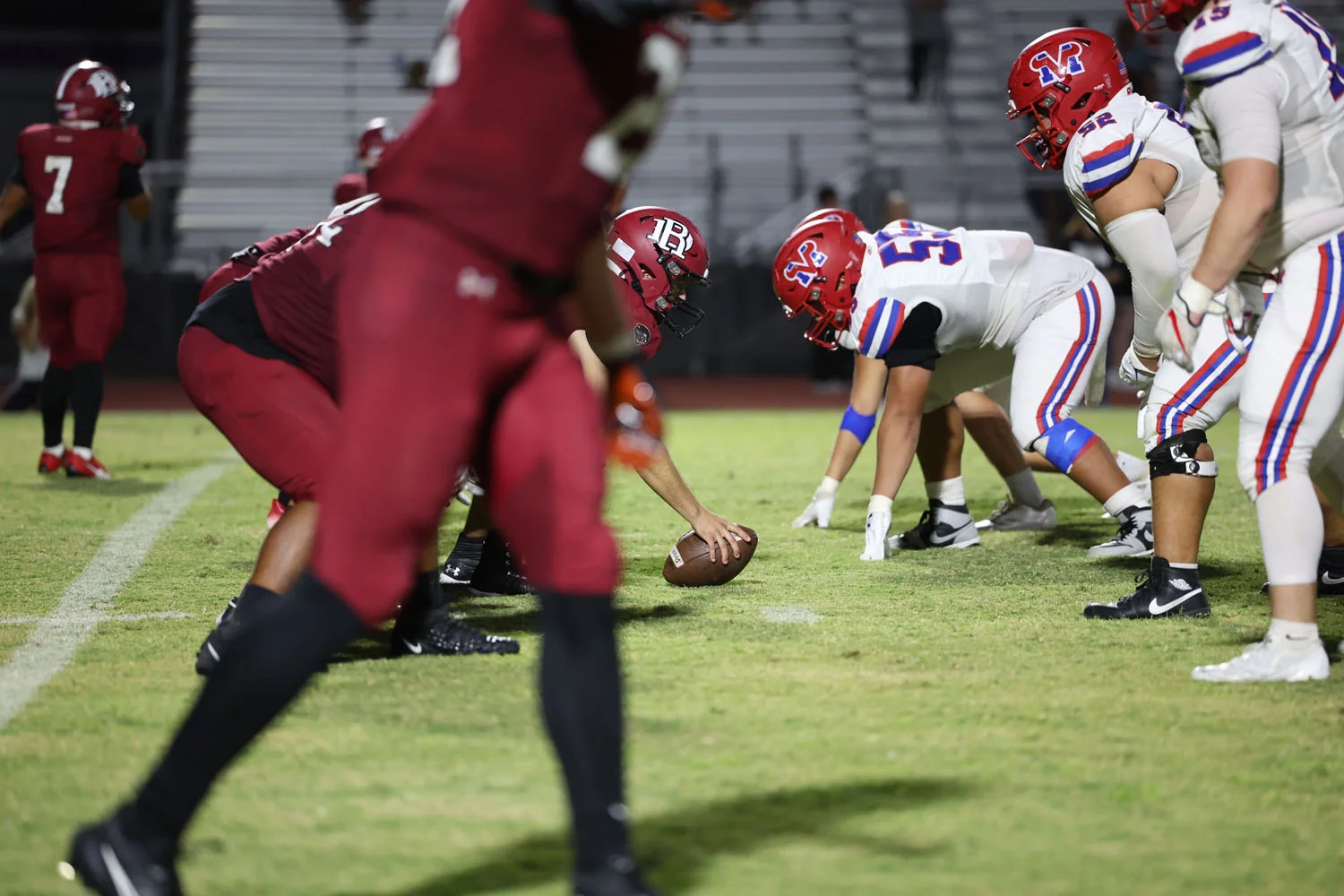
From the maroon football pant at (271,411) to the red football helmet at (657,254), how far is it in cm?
126

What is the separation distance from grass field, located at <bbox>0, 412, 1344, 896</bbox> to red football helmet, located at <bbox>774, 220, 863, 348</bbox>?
1.07m

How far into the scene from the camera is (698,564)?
17.4ft

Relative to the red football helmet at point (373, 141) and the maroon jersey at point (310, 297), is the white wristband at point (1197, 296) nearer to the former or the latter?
the maroon jersey at point (310, 297)

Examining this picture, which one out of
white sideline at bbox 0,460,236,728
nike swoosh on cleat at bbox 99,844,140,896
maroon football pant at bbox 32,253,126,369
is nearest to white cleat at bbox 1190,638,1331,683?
nike swoosh on cleat at bbox 99,844,140,896

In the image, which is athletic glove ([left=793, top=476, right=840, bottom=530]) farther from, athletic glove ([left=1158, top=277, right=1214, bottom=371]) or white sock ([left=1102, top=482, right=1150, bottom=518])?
athletic glove ([left=1158, top=277, right=1214, bottom=371])

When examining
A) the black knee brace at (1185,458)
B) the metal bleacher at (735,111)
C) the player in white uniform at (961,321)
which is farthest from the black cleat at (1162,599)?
the metal bleacher at (735,111)

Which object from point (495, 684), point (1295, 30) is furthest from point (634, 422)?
point (1295, 30)

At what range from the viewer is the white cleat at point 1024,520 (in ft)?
22.7

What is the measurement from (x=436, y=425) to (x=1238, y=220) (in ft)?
7.14

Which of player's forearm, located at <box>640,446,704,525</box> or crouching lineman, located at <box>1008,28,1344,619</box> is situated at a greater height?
crouching lineman, located at <box>1008,28,1344,619</box>

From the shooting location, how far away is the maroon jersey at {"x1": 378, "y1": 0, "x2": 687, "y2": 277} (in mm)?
2314

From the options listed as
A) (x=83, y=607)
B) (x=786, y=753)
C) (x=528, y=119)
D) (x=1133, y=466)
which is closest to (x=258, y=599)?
(x=83, y=607)

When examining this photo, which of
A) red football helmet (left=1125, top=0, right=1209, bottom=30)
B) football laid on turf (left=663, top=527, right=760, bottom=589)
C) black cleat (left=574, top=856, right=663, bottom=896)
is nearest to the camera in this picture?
black cleat (left=574, top=856, right=663, bottom=896)

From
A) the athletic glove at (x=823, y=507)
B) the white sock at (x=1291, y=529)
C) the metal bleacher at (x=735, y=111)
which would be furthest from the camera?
the metal bleacher at (x=735, y=111)
